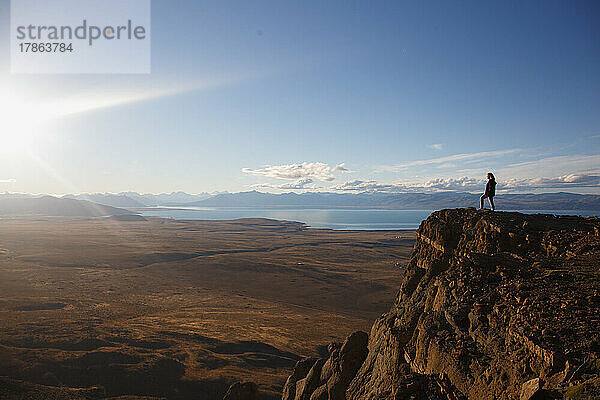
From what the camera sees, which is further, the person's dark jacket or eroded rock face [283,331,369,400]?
the person's dark jacket

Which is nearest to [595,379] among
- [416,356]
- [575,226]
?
[416,356]

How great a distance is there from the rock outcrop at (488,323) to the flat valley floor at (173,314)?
8.78 metres

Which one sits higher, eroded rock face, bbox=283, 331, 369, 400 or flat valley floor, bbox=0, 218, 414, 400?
eroded rock face, bbox=283, 331, 369, 400

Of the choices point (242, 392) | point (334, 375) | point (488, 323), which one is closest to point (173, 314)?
point (242, 392)

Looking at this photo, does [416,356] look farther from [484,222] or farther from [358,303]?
[358,303]

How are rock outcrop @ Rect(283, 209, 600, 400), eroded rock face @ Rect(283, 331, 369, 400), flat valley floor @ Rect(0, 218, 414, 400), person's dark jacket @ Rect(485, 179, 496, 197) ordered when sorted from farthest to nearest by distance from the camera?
flat valley floor @ Rect(0, 218, 414, 400) → person's dark jacket @ Rect(485, 179, 496, 197) → eroded rock face @ Rect(283, 331, 369, 400) → rock outcrop @ Rect(283, 209, 600, 400)

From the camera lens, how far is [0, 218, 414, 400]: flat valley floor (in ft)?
61.4

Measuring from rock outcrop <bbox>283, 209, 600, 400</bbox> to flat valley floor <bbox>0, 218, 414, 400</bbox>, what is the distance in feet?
28.8

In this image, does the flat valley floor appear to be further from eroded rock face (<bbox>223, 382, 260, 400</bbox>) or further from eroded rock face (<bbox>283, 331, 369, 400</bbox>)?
eroded rock face (<bbox>283, 331, 369, 400</bbox>)

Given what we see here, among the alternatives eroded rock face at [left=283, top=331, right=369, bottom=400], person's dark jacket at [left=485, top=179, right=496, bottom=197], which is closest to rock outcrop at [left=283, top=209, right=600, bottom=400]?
eroded rock face at [left=283, top=331, right=369, bottom=400]

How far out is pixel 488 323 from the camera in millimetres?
7766

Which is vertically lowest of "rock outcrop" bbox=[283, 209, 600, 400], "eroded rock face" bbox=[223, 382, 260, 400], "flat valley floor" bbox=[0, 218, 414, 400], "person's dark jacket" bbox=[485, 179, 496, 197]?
"flat valley floor" bbox=[0, 218, 414, 400]

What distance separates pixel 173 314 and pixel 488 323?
29217mm

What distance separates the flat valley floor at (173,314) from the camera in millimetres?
18703
